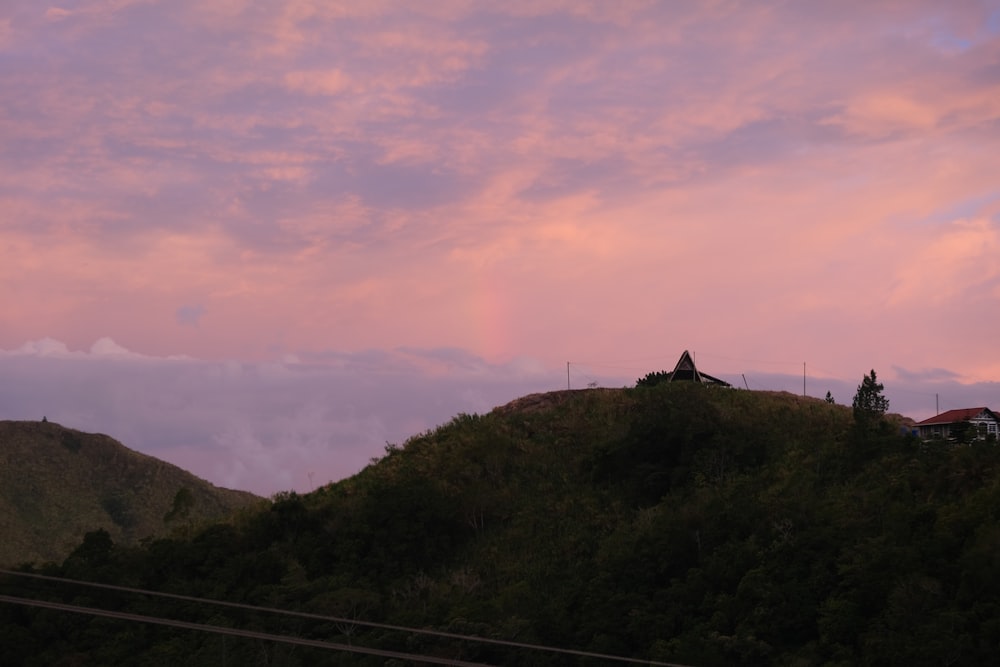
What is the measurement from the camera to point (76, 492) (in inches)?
5103

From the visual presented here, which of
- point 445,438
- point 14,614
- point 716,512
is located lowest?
point 14,614

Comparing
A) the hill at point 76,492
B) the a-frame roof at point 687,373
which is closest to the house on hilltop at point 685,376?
the a-frame roof at point 687,373

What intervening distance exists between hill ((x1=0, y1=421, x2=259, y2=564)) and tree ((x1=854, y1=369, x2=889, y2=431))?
2756 inches

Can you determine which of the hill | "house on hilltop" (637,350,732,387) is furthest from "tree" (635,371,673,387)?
the hill

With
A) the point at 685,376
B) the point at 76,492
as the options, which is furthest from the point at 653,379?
the point at 76,492

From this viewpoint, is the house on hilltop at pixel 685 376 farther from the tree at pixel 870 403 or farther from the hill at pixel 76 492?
the hill at pixel 76 492

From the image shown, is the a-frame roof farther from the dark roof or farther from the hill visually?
the hill

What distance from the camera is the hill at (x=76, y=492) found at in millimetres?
118188

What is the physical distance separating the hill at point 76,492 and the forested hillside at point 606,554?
39.8 metres

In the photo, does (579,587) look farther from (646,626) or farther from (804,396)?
(804,396)

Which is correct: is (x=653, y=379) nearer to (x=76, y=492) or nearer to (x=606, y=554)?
(x=606, y=554)

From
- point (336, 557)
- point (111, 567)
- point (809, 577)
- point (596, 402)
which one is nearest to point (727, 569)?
point (809, 577)

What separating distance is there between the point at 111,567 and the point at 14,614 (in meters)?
6.50

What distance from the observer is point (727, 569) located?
189 ft
